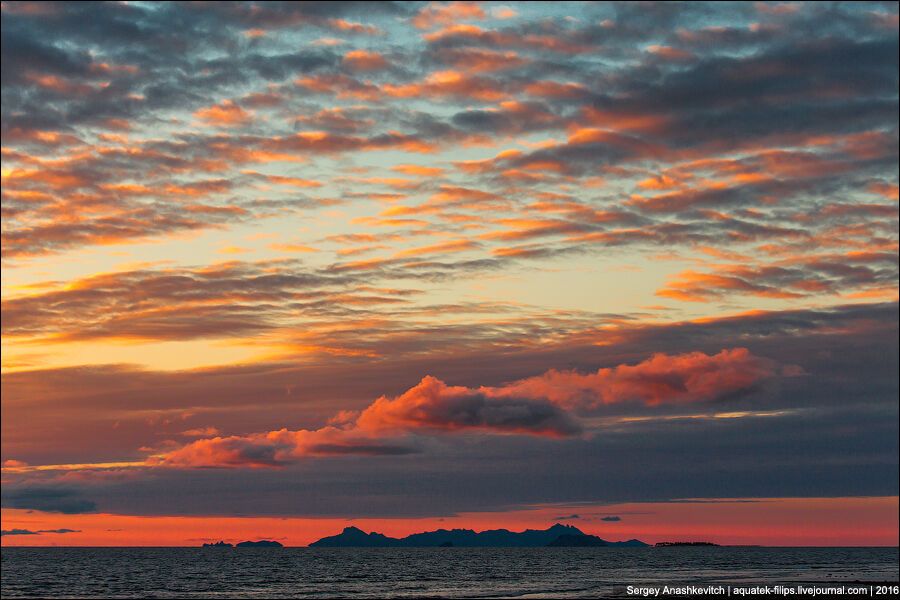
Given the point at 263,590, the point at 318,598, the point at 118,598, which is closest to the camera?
the point at 318,598

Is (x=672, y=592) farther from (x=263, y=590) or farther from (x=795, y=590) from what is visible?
(x=263, y=590)

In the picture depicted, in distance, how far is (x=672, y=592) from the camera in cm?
15300

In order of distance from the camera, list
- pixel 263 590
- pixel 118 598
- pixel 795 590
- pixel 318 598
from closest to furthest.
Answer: pixel 795 590 < pixel 318 598 < pixel 118 598 < pixel 263 590

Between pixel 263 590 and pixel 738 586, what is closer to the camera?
pixel 738 586

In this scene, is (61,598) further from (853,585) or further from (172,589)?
(853,585)

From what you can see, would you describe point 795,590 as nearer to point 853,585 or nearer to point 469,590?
point 853,585

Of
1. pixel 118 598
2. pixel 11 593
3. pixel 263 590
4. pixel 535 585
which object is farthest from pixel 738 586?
pixel 11 593

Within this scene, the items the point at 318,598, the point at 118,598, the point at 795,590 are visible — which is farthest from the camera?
the point at 118,598

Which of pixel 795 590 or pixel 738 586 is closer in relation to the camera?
pixel 795 590

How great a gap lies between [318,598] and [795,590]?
71.5 m

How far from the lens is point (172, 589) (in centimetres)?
19762

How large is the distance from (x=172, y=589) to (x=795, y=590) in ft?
369

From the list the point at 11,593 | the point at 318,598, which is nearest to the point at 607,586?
the point at 318,598

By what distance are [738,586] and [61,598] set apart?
10916 cm
